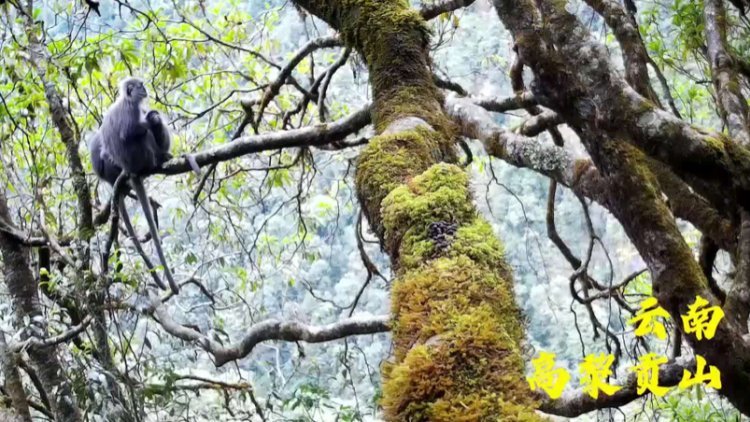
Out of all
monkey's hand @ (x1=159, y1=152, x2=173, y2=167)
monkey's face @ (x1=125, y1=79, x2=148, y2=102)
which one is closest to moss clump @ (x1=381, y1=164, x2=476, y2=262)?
monkey's hand @ (x1=159, y1=152, x2=173, y2=167)

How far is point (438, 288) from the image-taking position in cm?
82

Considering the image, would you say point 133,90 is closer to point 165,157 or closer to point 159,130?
point 159,130

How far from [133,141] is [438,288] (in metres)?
3.56

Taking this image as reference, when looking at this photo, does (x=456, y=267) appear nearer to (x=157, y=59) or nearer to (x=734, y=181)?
(x=734, y=181)

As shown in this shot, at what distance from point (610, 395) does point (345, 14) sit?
1651 millimetres

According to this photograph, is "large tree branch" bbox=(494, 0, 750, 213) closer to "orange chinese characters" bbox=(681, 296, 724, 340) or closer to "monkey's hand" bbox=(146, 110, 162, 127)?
"orange chinese characters" bbox=(681, 296, 724, 340)

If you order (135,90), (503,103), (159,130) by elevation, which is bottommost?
(503,103)

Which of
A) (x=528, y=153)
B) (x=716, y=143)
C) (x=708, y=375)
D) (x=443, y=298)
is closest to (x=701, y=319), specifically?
(x=708, y=375)

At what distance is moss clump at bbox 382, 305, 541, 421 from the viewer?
26.2 inches

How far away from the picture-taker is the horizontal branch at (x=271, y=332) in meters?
3.00

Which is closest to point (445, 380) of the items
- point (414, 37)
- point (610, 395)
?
point (414, 37)

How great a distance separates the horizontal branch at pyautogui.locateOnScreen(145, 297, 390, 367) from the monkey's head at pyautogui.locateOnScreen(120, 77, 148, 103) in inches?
66.6

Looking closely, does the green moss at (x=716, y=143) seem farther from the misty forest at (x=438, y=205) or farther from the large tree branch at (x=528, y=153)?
the large tree branch at (x=528, y=153)

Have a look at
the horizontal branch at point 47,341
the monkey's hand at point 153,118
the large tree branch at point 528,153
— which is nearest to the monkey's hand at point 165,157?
the monkey's hand at point 153,118
